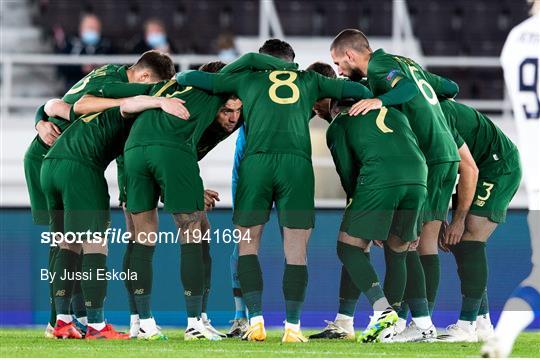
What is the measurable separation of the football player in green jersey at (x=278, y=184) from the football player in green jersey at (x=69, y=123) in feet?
2.58

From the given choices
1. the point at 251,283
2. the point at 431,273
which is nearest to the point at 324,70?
the point at 431,273

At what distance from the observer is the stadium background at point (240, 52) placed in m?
8.83

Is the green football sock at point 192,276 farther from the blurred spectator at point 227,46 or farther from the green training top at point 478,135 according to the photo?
the blurred spectator at point 227,46

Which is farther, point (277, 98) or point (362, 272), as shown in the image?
point (277, 98)

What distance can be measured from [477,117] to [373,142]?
3.25ft

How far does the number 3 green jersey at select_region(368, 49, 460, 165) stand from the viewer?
716 cm

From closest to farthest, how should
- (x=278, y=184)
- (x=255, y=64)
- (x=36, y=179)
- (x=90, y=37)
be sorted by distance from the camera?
1. (x=278, y=184)
2. (x=255, y=64)
3. (x=36, y=179)
4. (x=90, y=37)

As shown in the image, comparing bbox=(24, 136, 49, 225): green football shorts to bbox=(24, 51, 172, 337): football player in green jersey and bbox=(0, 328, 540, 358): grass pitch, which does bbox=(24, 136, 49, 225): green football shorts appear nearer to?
bbox=(24, 51, 172, 337): football player in green jersey

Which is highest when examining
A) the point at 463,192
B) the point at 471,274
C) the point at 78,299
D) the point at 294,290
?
the point at 463,192

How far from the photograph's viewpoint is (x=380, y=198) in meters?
6.86

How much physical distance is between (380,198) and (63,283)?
1.91m

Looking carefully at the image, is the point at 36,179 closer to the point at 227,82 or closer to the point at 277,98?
the point at 227,82

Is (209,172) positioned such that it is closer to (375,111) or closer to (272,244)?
(272,244)

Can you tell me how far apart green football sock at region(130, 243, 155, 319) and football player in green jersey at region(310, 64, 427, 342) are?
1.08 m
